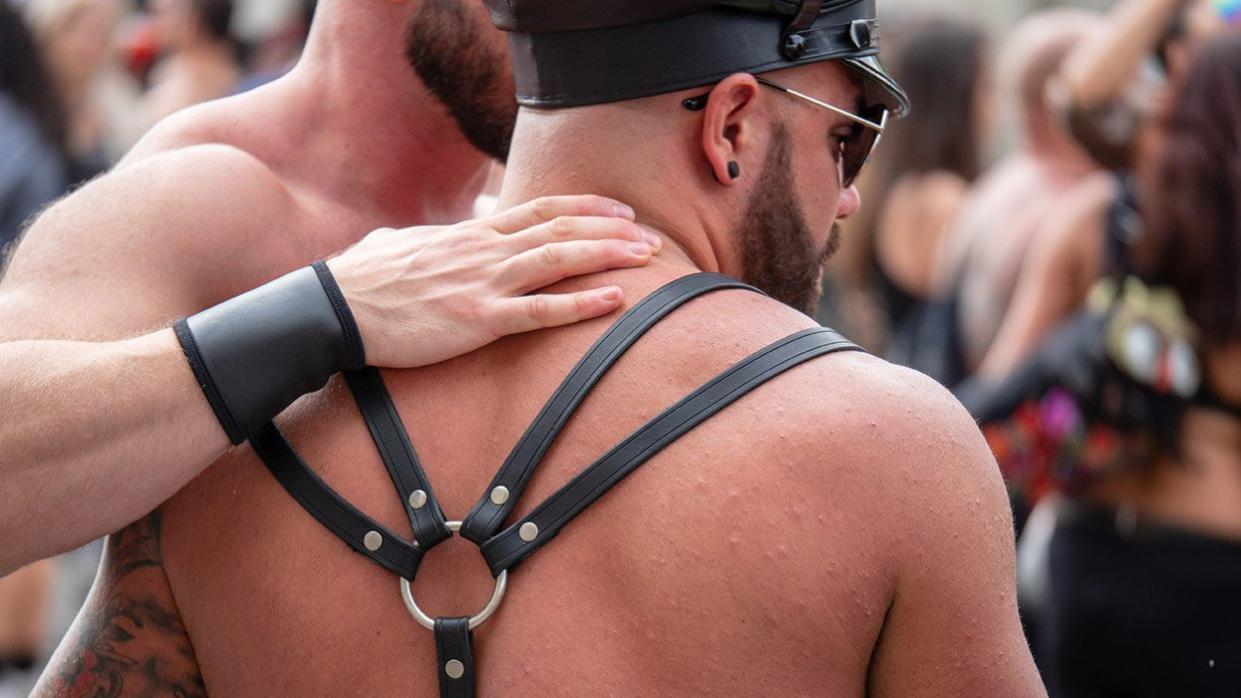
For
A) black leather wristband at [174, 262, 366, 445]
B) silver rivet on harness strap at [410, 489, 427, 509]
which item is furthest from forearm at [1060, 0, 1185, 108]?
silver rivet on harness strap at [410, 489, 427, 509]

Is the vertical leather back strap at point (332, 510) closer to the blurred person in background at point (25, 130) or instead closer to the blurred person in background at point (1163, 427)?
→ the blurred person in background at point (1163, 427)

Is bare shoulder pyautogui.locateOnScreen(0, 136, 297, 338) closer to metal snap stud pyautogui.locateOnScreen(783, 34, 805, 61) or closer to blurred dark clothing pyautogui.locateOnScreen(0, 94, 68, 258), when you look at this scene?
metal snap stud pyautogui.locateOnScreen(783, 34, 805, 61)

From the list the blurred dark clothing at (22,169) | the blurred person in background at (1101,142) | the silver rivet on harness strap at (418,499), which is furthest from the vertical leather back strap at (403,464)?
the blurred dark clothing at (22,169)

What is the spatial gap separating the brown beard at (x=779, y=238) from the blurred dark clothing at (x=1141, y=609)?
7.56 ft

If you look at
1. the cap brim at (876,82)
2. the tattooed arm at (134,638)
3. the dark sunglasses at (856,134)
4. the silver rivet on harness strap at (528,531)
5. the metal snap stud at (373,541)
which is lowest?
the tattooed arm at (134,638)

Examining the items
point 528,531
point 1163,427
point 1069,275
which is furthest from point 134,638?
point 1069,275

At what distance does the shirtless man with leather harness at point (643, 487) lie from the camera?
5.86 feet

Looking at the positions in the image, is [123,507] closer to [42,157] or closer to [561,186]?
[561,186]

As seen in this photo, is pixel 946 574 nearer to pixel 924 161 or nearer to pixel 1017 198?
pixel 1017 198

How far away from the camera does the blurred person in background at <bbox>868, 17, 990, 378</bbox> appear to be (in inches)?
255

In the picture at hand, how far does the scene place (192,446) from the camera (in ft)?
6.52

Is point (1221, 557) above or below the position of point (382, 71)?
below

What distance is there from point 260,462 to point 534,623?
0.45m

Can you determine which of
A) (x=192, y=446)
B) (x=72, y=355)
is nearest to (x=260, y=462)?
(x=192, y=446)
